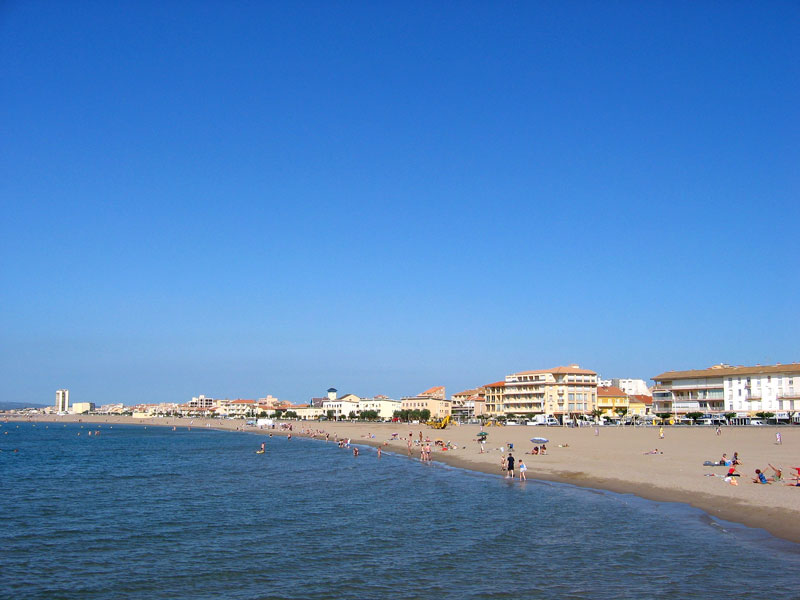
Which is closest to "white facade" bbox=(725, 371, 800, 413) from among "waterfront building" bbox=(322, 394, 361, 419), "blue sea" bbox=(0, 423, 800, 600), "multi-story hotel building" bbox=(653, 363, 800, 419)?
"multi-story hotel building" bbox=(653, 363, 800, 419)

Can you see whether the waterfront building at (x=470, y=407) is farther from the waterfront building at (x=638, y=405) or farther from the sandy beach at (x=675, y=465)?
the sandy beach at (x=675, y=465)

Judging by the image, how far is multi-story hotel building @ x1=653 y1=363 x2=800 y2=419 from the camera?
7819 cm

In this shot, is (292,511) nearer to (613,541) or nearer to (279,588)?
(279,588)

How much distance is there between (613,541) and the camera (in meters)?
20.0

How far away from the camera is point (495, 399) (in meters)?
119

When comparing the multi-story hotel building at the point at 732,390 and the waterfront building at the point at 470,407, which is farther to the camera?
the waterfront building at the point at 470,407

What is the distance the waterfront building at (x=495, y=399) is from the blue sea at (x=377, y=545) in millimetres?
82372

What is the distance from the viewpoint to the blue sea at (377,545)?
15.6 metres

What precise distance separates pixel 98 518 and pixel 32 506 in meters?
5.63

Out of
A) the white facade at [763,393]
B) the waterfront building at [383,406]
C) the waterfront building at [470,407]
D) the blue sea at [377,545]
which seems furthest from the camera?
the waterfront building at [383,406]

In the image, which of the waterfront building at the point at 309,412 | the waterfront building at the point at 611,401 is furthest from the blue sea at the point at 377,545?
the waterfront building at the point at 309,412

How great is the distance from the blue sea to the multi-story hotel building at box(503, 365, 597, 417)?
7347cm

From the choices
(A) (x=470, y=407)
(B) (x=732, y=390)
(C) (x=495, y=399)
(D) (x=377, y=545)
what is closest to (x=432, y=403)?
(A) (x=470, y=407)

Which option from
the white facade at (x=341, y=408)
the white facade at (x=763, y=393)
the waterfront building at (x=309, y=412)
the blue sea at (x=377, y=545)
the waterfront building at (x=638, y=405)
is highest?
the white facade at (x=763, y=393)
